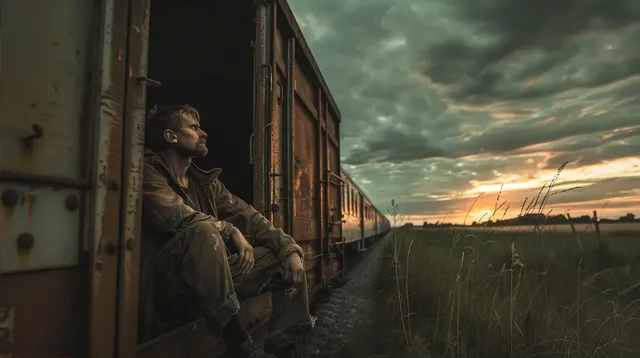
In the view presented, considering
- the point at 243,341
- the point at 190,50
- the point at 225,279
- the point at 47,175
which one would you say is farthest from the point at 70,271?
the point at 190,50

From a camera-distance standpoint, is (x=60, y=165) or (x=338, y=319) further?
(x=338, y=319)

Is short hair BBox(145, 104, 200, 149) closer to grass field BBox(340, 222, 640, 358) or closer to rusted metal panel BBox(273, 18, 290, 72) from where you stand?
rusted metal panel BBox(273, 18, 290, 72)

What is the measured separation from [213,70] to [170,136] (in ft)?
5.46

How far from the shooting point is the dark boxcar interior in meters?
3.86

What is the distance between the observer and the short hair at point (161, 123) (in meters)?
2.54

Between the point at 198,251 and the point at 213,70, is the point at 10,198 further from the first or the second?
the point at 213,70

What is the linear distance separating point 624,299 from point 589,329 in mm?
2624

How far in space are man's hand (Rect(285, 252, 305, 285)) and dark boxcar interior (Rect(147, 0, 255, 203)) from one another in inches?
47.6

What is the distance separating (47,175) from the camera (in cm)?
131

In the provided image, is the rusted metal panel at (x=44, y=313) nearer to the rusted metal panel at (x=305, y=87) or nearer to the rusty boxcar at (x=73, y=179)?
the rusty boxcar at (x=73, y=179)

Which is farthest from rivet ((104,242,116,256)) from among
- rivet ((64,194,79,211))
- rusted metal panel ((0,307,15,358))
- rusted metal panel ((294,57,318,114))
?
rusted metal panel ((294,57,318,114))

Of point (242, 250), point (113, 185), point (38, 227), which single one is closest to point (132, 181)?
point (113, 185)

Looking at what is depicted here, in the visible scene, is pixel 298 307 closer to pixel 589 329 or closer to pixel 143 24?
pixel 143 24

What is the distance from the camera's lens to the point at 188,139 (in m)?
2.55
